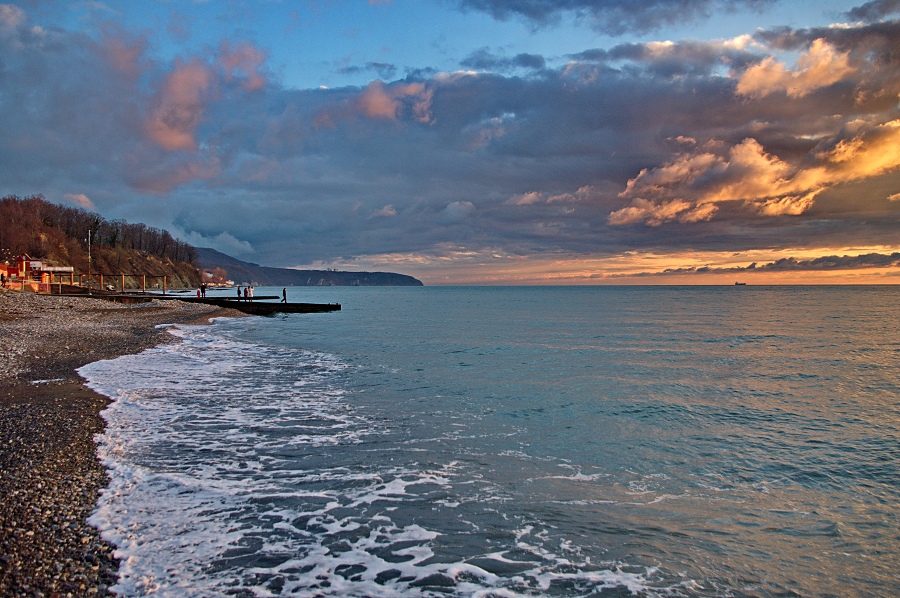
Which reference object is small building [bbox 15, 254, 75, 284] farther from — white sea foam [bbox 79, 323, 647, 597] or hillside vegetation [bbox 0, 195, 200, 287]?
white sea foam [bbox 79, 323, 647, 597]

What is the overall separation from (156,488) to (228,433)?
3687 mm

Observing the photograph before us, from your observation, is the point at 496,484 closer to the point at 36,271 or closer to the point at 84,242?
the point at 36,271

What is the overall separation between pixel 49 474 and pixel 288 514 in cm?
413

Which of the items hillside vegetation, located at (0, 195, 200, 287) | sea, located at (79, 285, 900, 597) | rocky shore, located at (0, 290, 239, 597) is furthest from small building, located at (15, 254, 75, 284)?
sea, located at (79, 285, 900, 597)

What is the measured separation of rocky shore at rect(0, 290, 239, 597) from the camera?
18.1 feet

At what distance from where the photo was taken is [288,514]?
305 inches

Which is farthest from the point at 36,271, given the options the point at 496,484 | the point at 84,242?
the point at 496,484

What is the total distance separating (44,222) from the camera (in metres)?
146

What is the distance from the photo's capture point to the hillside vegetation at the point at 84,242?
394 ft

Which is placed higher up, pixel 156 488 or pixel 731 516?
pixel 156 488

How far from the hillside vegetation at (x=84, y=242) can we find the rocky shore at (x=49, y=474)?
110 m

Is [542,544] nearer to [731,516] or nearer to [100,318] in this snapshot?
[731,516]

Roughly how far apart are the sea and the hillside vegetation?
11904cm

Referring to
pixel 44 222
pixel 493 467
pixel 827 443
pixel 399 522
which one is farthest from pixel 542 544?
pixel 44 222
